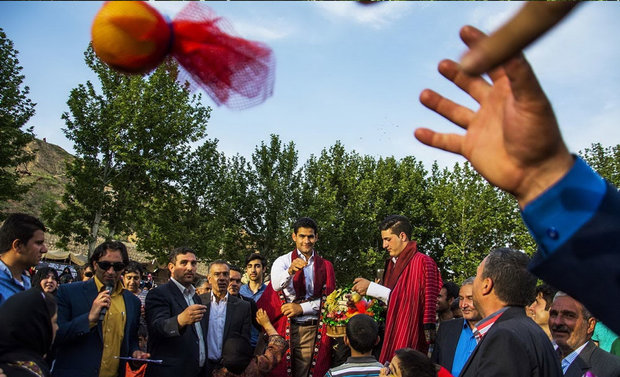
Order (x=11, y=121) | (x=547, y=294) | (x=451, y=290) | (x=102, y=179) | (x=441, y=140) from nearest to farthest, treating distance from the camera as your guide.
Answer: (x=441, y=140) < (x=547, y=294) < (x=451, y=290) < (x=11, y=121) < (x=102, y=179)

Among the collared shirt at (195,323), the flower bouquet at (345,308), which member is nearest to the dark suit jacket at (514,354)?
the flower bouquet at (345,308)

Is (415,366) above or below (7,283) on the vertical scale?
below

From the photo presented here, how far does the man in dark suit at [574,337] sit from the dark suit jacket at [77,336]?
440cm

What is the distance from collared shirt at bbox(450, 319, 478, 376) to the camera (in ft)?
16.2

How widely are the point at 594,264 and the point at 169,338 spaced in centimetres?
530

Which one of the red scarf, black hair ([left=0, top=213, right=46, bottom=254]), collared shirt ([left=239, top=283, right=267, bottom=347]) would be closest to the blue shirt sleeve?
black hair ([left=0, top=213, right=46, bottom=254])

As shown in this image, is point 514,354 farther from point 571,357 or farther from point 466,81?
point 571,357

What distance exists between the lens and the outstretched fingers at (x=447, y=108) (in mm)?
1382

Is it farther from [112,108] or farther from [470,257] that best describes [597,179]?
[470,257]

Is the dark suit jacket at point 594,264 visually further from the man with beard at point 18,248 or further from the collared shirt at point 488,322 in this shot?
the man with beard at point 18,248

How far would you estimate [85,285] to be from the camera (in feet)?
17.2

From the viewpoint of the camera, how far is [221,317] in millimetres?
6504

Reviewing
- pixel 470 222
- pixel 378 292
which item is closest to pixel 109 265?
pixel 378 292

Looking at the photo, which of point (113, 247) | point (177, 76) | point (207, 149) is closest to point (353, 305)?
point (113, 247)
